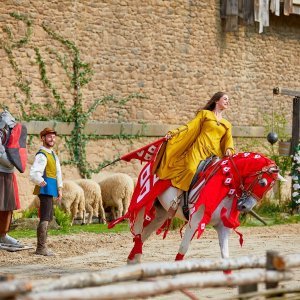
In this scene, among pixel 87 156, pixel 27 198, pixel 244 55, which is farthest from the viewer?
pixel 244 55

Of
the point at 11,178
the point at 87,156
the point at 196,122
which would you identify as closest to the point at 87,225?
the point at 87,156

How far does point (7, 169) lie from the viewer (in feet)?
40.0

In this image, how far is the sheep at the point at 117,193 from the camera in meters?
17.9

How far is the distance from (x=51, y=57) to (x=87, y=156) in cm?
219

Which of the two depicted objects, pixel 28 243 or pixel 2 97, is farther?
pixel 2 97

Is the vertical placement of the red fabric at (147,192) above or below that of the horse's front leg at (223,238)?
above

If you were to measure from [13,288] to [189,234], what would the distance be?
4729mm

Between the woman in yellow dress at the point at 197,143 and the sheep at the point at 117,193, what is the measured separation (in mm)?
7751

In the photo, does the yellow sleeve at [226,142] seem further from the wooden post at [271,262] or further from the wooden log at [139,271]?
the wooden post at [271,262]

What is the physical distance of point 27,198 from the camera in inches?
711

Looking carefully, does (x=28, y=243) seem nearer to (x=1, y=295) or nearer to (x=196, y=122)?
(x=196, y=122)

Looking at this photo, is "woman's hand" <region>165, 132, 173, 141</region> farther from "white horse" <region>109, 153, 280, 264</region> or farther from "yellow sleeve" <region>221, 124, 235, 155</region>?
"white horse" <region>109, 153, 280, 264</region>

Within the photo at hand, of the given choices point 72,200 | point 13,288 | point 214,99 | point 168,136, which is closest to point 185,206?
point 168,136

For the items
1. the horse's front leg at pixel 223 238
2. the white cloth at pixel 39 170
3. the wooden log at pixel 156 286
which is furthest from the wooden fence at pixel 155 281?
the white cloth at pixel 39 170
